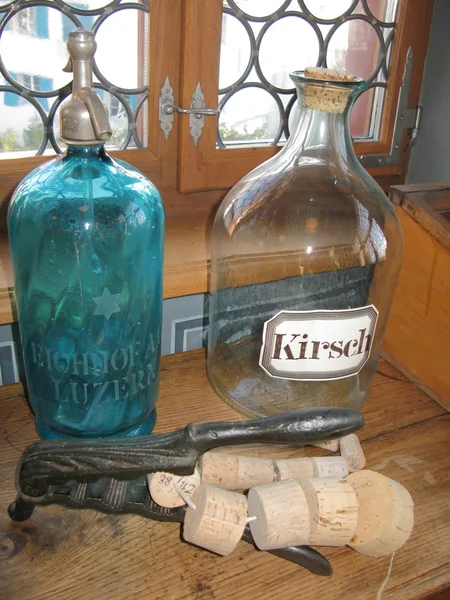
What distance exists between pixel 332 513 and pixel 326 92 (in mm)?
322

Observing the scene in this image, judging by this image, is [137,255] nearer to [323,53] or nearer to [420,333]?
[420,333]

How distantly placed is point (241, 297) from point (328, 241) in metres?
0.11

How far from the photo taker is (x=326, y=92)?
49cm

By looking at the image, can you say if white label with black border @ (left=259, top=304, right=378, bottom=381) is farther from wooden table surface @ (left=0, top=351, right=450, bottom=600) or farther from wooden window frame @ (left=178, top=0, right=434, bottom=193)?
wooden window frame @ (left=178, top=0, right=434, bottom=193)

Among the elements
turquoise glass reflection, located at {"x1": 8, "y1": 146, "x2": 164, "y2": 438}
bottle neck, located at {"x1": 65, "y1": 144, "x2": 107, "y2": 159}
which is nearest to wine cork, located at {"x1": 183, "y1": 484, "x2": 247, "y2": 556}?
turquoise glass reflection, located at {"x1": 8, "y1": 146, "x2": 164, "y2": 438}

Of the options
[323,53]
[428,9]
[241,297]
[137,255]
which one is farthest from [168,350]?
[428,9]

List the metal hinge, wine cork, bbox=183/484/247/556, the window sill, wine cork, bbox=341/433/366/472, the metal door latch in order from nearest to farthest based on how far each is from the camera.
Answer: wine cork, bbox=183/484/247/556, wine cork, bbox=341/433/366/472, the window sill, the metal door latch, the metal hinge

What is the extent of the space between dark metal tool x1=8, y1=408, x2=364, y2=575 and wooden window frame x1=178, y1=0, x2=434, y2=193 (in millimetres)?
468

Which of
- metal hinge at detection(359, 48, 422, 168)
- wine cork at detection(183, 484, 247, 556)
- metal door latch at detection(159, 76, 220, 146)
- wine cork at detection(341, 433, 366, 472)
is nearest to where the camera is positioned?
wine cork at detection(183, 484, 247, 556)

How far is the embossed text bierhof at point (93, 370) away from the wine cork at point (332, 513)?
0.17 m

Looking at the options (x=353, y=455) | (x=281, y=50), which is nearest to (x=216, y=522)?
(x=353, y=455)

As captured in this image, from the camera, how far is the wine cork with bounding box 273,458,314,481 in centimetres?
48

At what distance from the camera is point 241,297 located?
0.63m

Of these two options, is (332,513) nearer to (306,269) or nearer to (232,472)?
(232,472)
